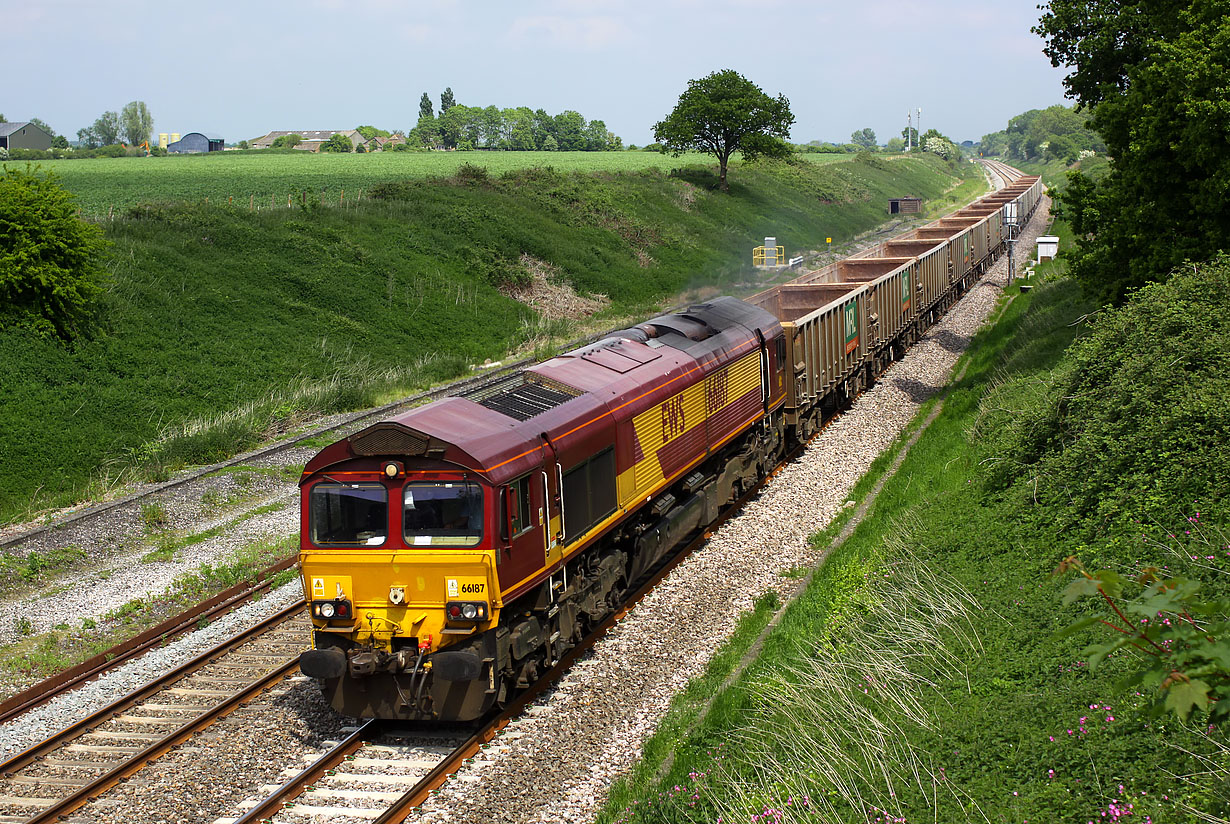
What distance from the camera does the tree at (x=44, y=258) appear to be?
85.7 ft

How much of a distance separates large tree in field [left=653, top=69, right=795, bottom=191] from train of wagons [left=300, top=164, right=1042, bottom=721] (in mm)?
57858

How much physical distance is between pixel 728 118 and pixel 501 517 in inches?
Answer: 2601

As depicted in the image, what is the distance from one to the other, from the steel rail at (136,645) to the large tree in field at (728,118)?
199ft

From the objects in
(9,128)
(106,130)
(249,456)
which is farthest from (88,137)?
(249,456)

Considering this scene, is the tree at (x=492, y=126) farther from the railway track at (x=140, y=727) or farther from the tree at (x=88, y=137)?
the railway track at (x=140, y=727)

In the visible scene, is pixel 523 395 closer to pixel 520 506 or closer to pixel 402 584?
pixel 520 506

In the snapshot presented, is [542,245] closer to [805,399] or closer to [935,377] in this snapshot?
[935,377]

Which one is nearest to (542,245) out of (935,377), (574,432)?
(935,377)

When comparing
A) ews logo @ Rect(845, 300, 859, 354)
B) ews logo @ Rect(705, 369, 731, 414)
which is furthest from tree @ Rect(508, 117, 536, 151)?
ews logo @ Rect(705, 369, 731, 414)

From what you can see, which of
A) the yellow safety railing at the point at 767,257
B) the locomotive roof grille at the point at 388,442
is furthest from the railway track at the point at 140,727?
the yellow safety railing at the point at 767,257

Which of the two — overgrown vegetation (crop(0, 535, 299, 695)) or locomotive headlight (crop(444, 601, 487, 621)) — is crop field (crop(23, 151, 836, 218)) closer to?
overgrown vegetation (crop(0, 535, 299, 695))

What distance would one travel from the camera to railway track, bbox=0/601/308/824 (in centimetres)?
1014

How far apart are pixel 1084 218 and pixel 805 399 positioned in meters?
7.22

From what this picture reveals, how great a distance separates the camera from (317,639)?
36.1ft
